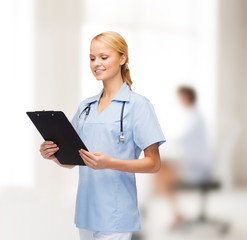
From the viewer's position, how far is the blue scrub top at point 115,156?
1505 mm

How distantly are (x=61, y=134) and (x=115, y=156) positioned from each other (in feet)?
0.63

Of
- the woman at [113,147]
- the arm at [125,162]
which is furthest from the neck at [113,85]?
the arm at [125,162]

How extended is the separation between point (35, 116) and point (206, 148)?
1708 millimetres

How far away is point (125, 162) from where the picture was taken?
4.66ft

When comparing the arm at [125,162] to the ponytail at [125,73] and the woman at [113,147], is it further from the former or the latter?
the ponytail at [125,73]

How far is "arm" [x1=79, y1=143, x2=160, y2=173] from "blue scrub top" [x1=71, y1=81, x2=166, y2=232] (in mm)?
37

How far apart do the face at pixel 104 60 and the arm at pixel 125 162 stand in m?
0.28

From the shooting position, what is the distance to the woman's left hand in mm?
1363

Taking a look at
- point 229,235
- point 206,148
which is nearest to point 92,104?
point 206,148

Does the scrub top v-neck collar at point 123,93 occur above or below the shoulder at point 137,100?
above

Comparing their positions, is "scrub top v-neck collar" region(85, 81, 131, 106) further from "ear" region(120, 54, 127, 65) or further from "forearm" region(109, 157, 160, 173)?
"forearm" region(109, 157, 160, 173)

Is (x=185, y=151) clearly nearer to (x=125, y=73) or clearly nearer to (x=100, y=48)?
(x=125, y=73)

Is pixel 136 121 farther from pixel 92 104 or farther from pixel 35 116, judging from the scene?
pixel 35 116

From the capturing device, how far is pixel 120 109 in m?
1.53
